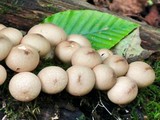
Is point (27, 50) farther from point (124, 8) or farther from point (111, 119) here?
point (124, 8)

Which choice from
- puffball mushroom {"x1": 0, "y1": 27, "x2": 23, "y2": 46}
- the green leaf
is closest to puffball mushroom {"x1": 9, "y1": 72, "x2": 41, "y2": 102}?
puffball mushroom {"x1": 0, "y1": 27, "x2": 23, "y2": 46}

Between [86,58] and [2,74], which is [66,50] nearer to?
[86,58]

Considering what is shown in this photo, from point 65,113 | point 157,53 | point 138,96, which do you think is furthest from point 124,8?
point 65,113

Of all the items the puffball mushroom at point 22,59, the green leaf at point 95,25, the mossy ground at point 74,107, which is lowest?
the mossy ground at point 74,107

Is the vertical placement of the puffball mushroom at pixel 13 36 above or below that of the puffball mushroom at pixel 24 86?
above

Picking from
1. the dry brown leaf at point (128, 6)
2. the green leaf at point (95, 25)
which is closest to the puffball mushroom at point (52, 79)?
the green leaf at point (95, 25)

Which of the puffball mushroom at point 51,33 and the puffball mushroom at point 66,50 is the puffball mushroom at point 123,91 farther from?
the puffball mushroom at point 51,33
